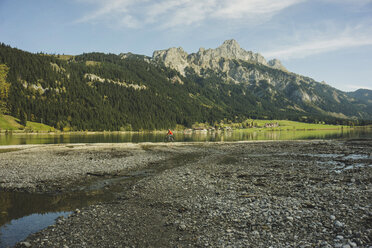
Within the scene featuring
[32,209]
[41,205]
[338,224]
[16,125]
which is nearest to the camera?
[338,224]

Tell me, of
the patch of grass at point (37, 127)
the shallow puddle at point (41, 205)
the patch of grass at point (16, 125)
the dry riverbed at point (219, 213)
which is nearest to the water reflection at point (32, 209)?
the shallow puddle at point (41, 205)

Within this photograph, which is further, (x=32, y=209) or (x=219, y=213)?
(x=32, y=209)

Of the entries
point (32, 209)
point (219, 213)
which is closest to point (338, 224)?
point (219, 213)

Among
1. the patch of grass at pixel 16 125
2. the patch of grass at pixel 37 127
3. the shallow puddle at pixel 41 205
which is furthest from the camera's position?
the patch of grass at pixel 37 127

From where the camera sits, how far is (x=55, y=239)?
12281 mm

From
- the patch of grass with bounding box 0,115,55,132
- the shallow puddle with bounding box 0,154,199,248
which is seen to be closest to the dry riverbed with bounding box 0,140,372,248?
the shallow puddle with bounding box 0,154,199,248

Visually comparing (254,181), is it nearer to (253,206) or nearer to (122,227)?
(253,206)

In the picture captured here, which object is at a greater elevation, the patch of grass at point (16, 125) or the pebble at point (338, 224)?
the patch of grass at point (16, 125)

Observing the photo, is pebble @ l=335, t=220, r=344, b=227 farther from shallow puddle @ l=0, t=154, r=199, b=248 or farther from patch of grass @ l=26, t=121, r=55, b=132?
patch of grass @ l=26, t=121, r=55, b=132

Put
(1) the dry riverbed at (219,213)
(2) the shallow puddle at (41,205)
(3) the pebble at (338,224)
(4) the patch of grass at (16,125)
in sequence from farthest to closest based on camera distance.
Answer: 1. (4) the patch of grass at (16,125)
2. (2) the shallow puddle at (41,205)
3. (3) the pebble at (338,224)
4. (1) the dry riverbed at (219,213)

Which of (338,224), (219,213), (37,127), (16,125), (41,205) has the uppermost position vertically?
(16,125)

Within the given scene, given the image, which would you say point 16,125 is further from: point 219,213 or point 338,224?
point 338,224

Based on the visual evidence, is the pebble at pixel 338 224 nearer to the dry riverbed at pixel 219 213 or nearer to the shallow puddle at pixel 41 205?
the dry riverbed at pixel 219 213

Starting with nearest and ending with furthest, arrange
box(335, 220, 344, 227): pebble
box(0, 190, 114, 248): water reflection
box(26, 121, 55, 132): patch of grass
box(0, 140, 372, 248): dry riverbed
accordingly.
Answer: box(0, 140, 372, 248): dry riverbed, box(335, 220, 344, 227): pebble, box(0, 190, 114, 248): water reflection, box(26, 121, 55, 132): patch of grass
